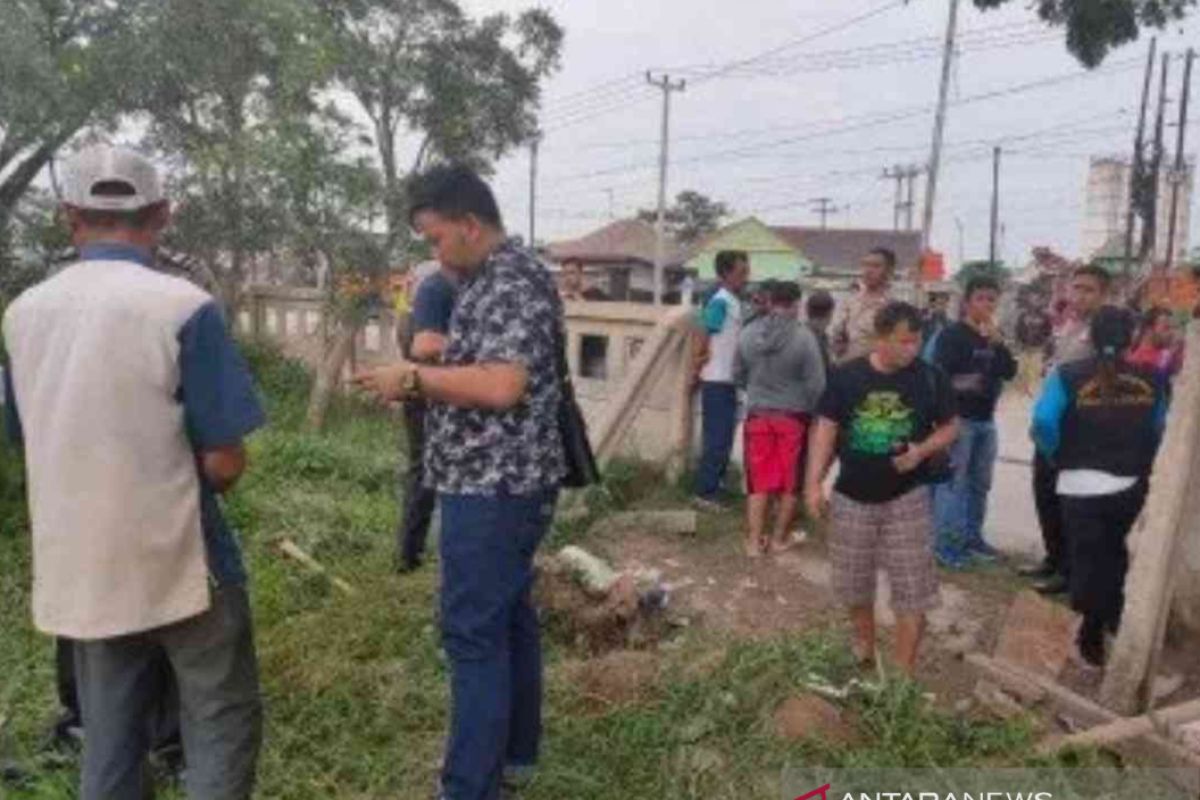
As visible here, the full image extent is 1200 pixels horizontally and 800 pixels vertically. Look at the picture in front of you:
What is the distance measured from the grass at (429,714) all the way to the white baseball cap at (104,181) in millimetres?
1758

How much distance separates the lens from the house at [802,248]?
5162cm

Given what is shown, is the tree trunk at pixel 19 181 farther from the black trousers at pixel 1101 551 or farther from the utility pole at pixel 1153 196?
the utility pole at pixel 1153 196

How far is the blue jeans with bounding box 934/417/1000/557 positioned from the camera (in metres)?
6.62

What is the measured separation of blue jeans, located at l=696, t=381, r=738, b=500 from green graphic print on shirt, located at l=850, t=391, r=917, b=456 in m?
2.90

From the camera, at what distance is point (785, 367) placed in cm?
652

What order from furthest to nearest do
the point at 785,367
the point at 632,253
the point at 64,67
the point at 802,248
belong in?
the point at 802,248 < the point at 632,253 < the point at 64,67 < the point at 785,367

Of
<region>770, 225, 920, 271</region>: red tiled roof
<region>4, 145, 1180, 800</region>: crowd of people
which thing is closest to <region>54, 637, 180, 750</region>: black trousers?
<region>4, 145, 1180, 800</region>: crowd of people

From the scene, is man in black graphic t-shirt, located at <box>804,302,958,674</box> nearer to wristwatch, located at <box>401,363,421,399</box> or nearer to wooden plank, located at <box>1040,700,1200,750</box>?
wooden plank, located at <box>1040,700,1200,750</box>

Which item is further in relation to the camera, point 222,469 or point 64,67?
point 64,67

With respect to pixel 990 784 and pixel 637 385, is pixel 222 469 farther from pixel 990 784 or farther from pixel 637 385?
pixel 637 385

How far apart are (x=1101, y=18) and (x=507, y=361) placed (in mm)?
3763

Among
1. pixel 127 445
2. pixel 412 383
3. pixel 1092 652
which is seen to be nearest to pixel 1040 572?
pixel 1092 652

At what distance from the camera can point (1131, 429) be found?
463cm

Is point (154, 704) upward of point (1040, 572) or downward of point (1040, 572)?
upward
